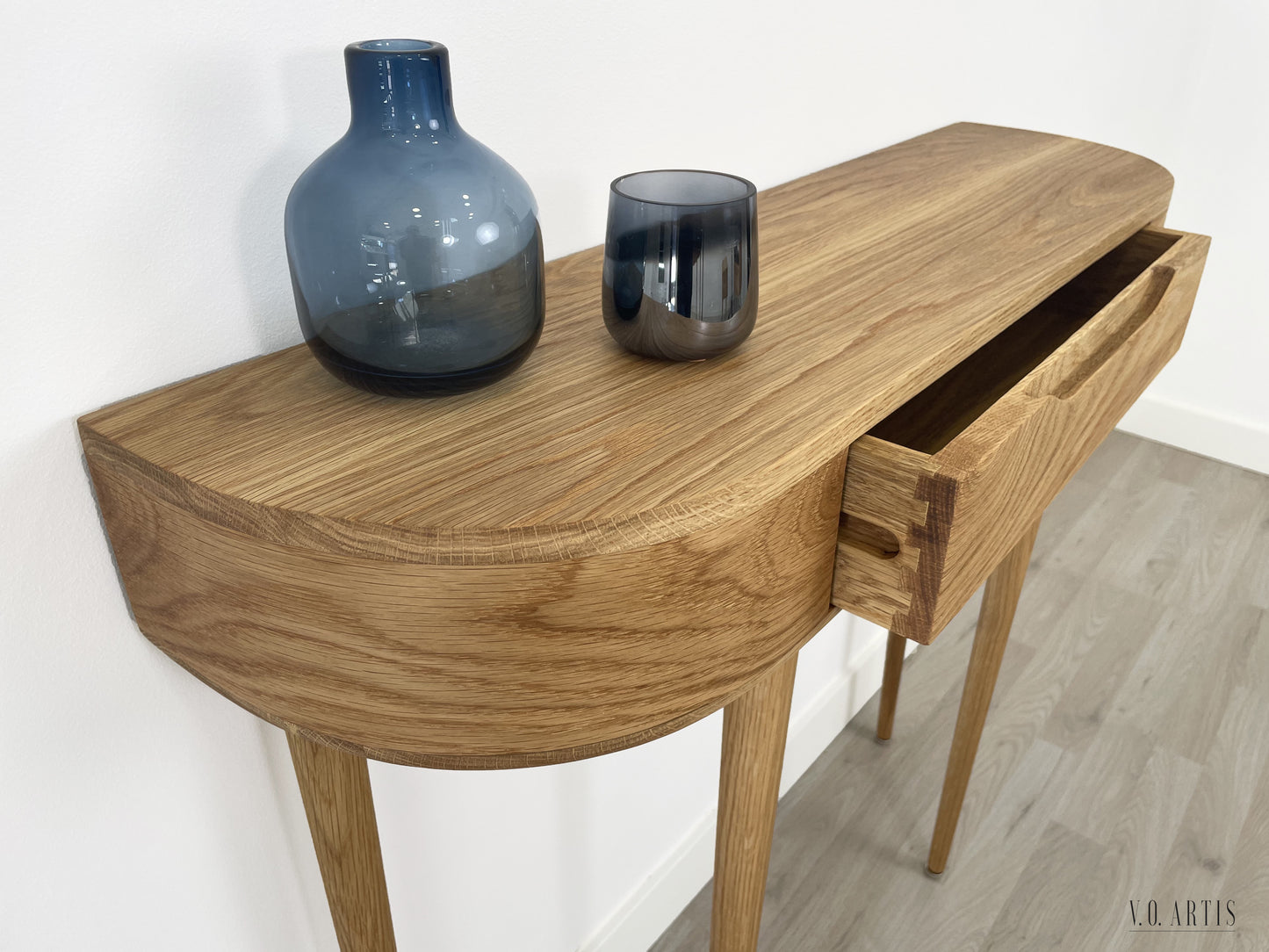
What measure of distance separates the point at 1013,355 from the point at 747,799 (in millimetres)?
545

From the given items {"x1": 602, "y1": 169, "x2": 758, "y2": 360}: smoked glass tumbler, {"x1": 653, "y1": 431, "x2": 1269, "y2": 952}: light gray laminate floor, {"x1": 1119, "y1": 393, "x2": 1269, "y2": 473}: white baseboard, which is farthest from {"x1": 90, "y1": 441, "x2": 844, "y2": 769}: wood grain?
{"x1": 1119, "y1": 393, "x2": 1269, "y2": 473}: white baseboard

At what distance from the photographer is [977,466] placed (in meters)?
0.54

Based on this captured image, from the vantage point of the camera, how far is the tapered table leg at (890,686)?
4.75ft

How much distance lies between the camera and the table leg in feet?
2.25

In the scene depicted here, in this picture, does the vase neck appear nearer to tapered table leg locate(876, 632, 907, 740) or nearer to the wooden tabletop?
the wooden tabletop

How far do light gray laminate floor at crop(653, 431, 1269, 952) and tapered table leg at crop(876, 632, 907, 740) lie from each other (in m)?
0.03

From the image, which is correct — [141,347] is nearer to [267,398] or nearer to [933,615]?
[267,398]

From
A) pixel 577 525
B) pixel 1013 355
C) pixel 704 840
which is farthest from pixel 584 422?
pixel 704 840

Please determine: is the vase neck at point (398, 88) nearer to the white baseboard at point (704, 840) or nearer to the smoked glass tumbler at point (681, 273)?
the smoked glass tumbler at point (681, 273)

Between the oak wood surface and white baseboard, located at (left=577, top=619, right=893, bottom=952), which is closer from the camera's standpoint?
the oak wood surface

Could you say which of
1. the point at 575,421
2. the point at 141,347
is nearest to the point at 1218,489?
the point at 575,421

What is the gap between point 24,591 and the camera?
531mm

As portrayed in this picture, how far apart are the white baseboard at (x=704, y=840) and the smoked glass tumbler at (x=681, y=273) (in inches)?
32.5

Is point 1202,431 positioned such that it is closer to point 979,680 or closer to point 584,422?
point 979,680
